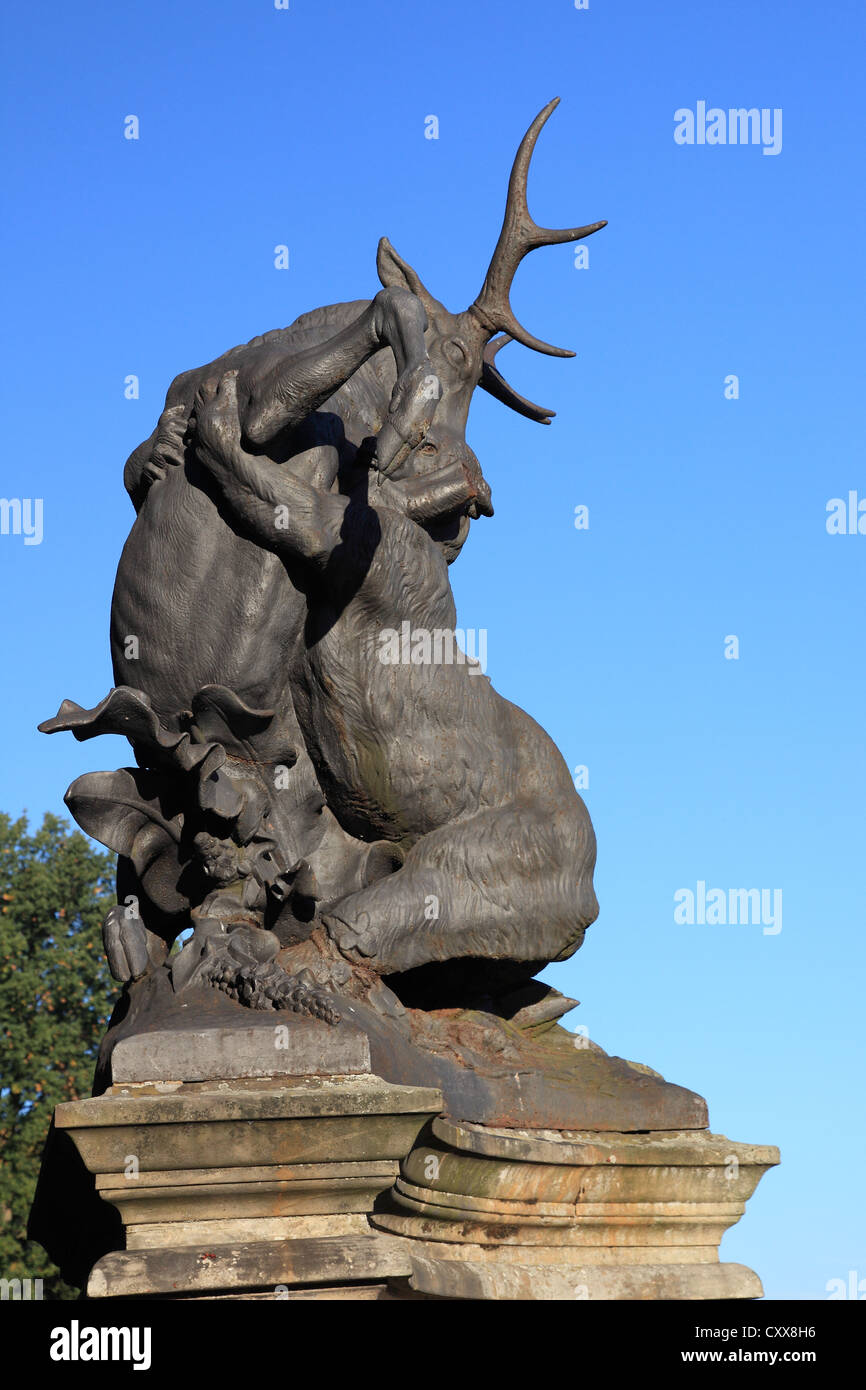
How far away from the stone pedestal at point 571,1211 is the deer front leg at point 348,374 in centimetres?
247

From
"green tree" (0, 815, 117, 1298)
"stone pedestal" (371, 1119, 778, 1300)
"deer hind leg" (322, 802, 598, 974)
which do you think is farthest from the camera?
"green tree" (0, 815, 117, 1298)

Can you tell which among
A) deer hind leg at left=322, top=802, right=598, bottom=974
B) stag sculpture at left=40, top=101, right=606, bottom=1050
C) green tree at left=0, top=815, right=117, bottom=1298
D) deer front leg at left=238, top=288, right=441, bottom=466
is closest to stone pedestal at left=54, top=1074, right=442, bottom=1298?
stag sculpture at left=40, top=101, right=606, bottom=1050

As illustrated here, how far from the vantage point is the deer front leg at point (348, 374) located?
20.8 ft

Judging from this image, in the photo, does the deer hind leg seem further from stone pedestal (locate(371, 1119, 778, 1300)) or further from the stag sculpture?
stone pedestal (locate(371, 1119, 778, 1300))

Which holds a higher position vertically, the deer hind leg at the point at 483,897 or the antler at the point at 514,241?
the antler at the point at 514,241

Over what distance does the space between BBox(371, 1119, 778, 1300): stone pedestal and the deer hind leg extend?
69 cm

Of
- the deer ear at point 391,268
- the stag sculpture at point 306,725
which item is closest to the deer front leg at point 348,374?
the stag sculpture at point 306,725

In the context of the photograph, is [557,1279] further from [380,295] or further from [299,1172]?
[380,295]

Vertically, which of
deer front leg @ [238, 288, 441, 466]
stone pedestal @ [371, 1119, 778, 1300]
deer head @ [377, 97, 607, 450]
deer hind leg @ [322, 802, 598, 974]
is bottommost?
stone pedestal @ [371, 1119, 778, 1300]

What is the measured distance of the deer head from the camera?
7992 mm

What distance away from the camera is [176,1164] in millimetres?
5855

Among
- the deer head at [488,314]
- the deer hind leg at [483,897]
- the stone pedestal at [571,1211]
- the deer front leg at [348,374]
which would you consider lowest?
the stone pedestal at [571,1211]

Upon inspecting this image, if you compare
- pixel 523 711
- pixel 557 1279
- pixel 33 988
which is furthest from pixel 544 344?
pixel 33 988

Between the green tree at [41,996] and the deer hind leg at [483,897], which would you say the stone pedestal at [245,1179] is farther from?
the green tree at [41,996]
